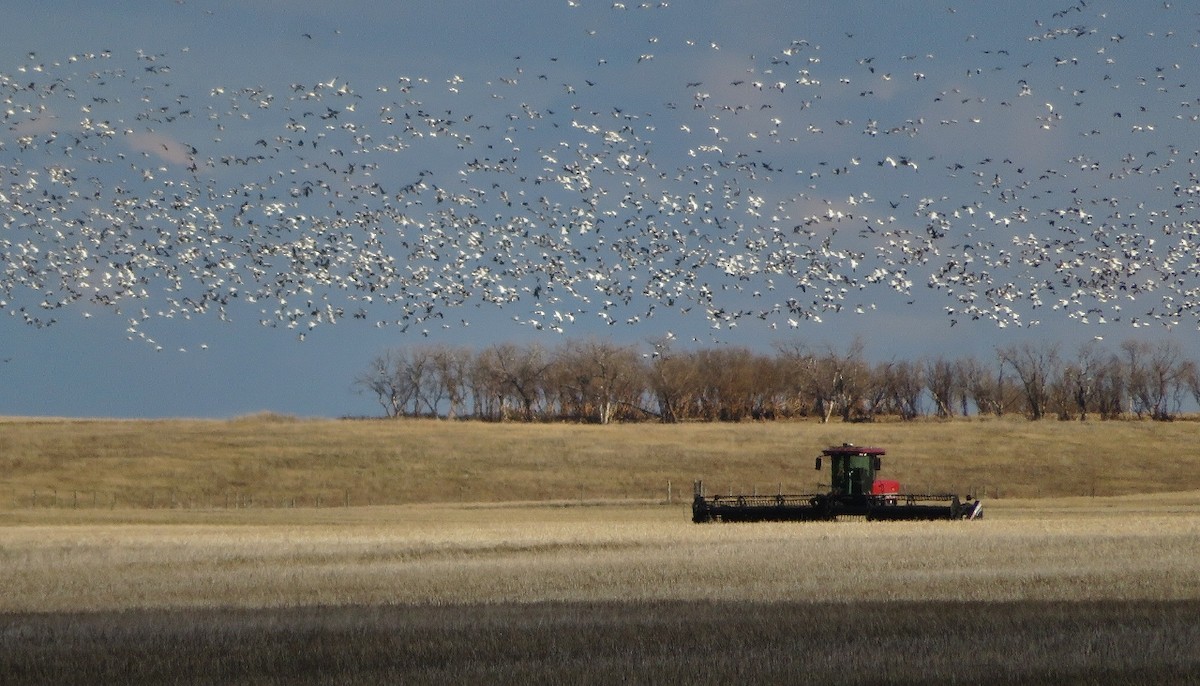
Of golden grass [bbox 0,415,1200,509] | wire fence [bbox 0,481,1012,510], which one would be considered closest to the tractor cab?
wire fence [bbox 0,481,1012,510]

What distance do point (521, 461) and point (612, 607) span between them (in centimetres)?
7641

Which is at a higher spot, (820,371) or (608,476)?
(820,371)

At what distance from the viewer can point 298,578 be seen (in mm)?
28984

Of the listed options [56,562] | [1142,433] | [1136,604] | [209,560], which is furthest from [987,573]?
[1142,433]

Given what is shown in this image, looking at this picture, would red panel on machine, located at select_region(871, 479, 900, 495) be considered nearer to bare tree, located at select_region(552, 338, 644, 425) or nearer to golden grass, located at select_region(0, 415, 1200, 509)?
golden grass, located at select_region(0, 415, 1200, 509)

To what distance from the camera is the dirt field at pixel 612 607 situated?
51.2 feet

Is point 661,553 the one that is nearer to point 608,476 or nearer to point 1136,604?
point 1136,604

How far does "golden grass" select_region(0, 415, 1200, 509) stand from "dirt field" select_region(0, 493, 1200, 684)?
43338mm

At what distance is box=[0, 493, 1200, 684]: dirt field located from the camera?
15.6 meters

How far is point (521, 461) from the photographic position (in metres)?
98.2

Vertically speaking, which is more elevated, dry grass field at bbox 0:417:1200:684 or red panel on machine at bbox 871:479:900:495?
red panel on machine at bbox 871:479:900:495

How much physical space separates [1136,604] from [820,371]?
156 metres

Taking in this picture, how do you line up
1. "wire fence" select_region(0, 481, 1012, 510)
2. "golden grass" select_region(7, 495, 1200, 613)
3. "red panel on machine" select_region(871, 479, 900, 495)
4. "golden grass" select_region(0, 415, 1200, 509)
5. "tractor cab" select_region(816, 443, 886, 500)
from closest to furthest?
"golden grass" select_region(7, 495, 1200, 613) → "tractor cab" select_region(816, 443, 886, 500) → "red panel on machine" select_region(871, 479, 900, 495) → "wire fence" select_region(0, 481, 1012, 510) → "golden grass" select_region(0, 415, 1200, 509)

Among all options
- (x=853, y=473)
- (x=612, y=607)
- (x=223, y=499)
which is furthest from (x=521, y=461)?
(x=612, y=607)
